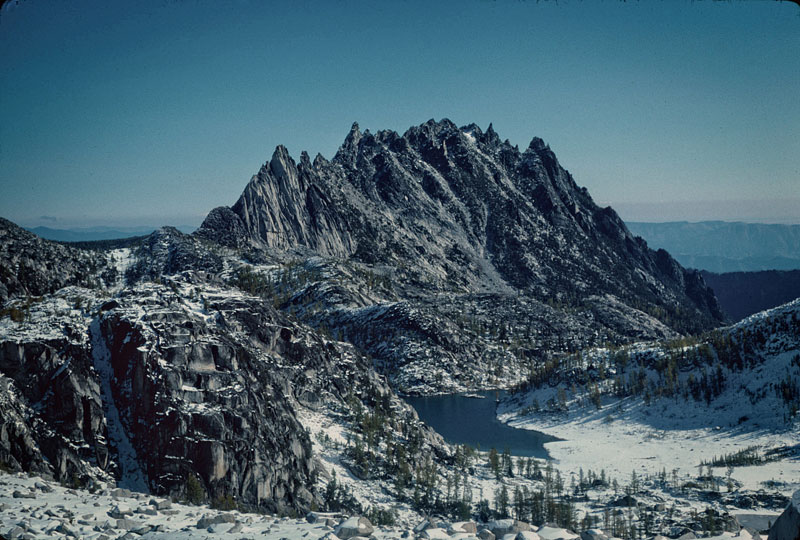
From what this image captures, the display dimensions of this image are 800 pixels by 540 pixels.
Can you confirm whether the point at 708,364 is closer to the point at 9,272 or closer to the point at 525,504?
the point at 525,504

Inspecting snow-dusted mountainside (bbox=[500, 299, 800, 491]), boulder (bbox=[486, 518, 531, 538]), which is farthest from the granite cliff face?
snow-dusted mountainside (bbox=[500, 299, 800, 491])

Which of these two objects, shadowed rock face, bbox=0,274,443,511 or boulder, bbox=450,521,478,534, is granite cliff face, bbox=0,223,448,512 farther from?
boulder, bbox=450,521,478,534

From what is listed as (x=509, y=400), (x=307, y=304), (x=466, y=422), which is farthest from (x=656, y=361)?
(x=307, y=304)

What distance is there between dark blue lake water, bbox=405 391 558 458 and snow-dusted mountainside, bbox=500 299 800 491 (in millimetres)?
4712

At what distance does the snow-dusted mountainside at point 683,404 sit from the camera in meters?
107

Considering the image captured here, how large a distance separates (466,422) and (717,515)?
71.5m

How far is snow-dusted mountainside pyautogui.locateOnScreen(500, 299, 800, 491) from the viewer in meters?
107

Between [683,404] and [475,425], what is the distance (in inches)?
2039

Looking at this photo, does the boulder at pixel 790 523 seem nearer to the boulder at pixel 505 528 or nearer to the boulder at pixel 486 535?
the boulder at pixel 505 528

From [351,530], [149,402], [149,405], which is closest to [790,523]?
[351,530]

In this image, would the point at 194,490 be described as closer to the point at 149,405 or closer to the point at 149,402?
the point at 149,405

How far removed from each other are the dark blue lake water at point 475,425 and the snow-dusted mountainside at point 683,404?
15.5 ft

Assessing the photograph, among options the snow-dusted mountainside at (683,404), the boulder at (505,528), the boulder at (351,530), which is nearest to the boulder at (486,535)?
the boulder at (505,528)

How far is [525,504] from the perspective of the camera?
244 feet
